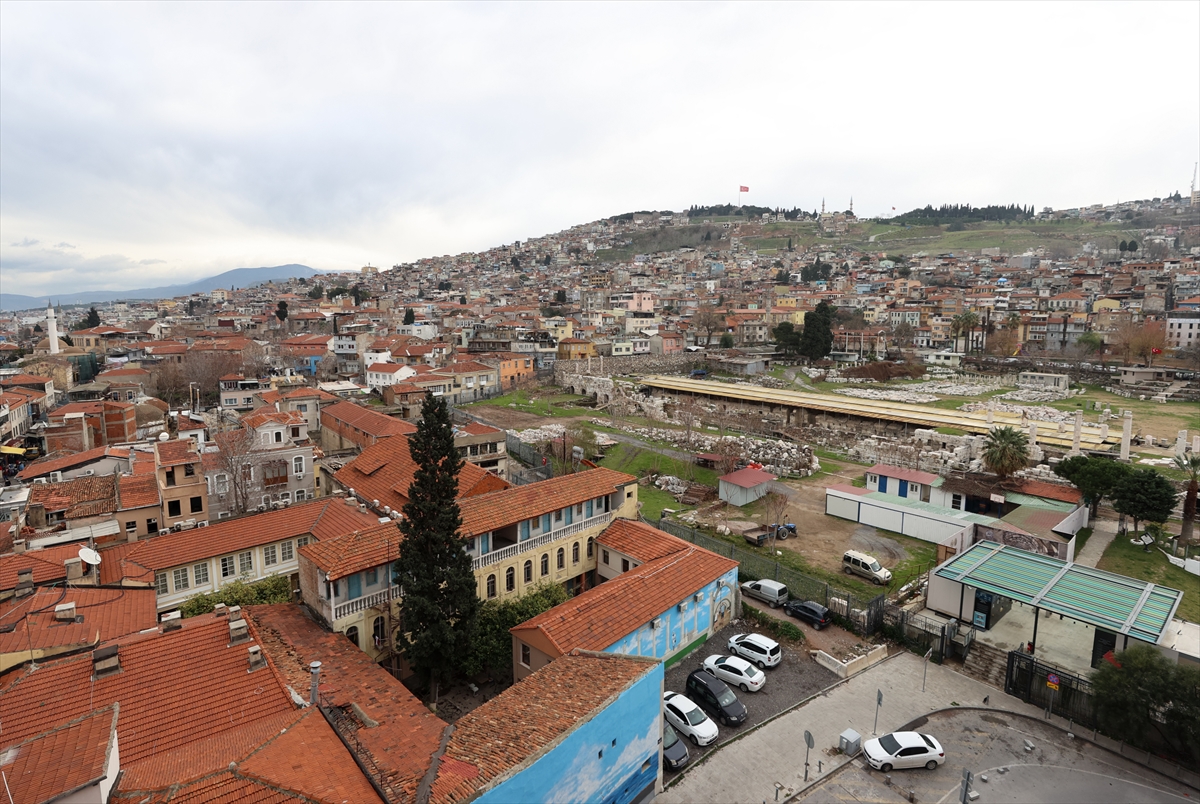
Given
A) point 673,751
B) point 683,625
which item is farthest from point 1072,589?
point 673,751

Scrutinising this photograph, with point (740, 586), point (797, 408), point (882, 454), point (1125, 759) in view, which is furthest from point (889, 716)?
point (797, 408)

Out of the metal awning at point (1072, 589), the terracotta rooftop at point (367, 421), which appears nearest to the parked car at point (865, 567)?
the metal awning at point (1072, 589)

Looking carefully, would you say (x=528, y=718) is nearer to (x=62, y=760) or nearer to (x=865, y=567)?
(x=62, y=760)

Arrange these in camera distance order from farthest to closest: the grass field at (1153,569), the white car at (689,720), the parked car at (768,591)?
the grass field at (1153,569)
the parked car at (768,591)
the white car at (689,720)

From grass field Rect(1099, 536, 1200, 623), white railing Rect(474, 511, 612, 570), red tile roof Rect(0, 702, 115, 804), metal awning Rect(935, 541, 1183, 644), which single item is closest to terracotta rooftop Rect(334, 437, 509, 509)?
white railing Rect(474, 511, 612, 570)

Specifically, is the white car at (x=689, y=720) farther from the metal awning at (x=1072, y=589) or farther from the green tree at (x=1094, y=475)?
the green tree at (x=1094, y=475)

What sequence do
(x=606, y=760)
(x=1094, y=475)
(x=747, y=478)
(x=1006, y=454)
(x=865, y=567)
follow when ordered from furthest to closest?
(x=747, y=478) → (x=1006, y=454) → (x=1094, y=475) → (x=865, y=567) → (x=606, y=760)
